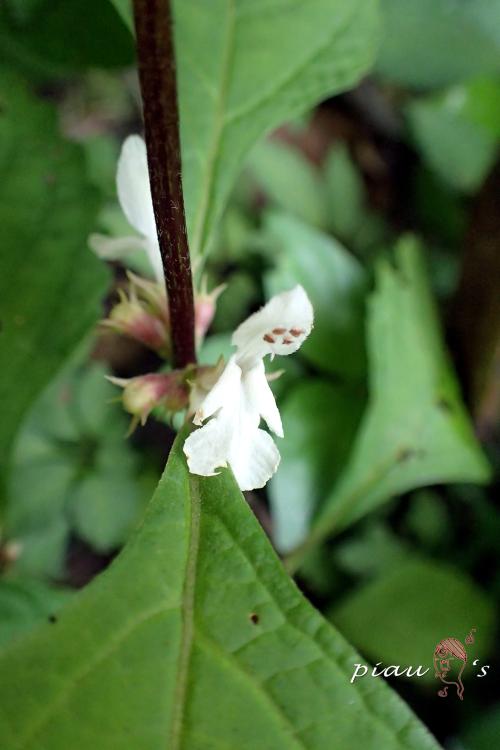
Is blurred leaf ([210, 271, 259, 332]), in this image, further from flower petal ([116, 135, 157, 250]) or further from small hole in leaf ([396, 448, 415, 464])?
flower petal ([116, 135, 157, 250])

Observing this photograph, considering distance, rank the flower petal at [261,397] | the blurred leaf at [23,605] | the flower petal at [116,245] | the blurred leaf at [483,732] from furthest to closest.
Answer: the blurred leaf at [483,732] → the blurred leaf at [23,605] → the flower petal at [116,245] → the flower petal at [261,397]

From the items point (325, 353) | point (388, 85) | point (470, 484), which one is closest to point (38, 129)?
point (325, 353)

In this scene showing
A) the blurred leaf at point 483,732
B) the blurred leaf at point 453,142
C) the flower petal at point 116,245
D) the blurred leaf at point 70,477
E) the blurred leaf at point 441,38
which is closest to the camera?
the flower petal at point 116,245

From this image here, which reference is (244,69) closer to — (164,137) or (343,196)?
(164,137)

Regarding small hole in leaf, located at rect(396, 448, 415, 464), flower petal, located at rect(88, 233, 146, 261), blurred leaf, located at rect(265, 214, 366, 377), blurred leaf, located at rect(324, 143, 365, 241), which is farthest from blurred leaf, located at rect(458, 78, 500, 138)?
flower petal, located at rect(88, 233, 146, 261)

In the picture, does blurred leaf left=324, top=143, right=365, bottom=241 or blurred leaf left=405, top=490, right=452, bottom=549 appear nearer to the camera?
blurred leaf left=405, top=490, right=452, bottom=549

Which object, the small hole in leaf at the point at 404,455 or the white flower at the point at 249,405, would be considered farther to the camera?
the small hole in leaf at the point at 404,455

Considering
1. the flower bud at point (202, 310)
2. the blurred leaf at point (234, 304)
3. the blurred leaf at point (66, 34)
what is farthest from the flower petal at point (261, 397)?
the blurred leaf at point (234, 304)

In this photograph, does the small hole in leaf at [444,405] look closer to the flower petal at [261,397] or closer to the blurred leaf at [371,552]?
the blurred leaf at [371,552]
